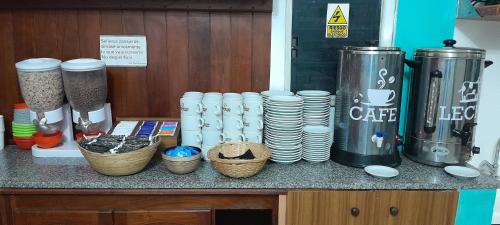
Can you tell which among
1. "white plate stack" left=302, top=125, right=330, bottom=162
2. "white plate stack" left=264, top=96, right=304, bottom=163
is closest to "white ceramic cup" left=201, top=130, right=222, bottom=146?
"white plate stack" left=264, top=96, right=304, bottom=163

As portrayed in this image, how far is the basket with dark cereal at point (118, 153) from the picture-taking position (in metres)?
1.35

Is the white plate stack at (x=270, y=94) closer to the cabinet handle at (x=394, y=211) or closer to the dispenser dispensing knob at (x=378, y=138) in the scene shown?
the dispenser dispensing knob at (x=378, y=138)

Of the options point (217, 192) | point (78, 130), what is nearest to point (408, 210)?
point (217, 192)

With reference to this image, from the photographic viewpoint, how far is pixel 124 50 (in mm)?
1755

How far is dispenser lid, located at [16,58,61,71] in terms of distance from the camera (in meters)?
1.51

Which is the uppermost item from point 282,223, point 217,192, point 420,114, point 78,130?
point 420,114

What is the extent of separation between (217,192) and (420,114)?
891mm

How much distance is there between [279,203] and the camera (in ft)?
4.57

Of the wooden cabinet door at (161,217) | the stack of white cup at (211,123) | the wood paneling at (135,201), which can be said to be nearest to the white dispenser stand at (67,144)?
the wood paneling at (135,201)

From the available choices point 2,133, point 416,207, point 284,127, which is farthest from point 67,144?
point 416,207

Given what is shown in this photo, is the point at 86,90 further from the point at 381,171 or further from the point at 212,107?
the point at 381,171

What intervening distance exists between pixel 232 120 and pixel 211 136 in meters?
0.11

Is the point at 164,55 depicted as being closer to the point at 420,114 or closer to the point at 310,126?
the point at 310,126

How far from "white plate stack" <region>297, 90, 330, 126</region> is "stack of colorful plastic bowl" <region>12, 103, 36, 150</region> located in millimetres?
1217
